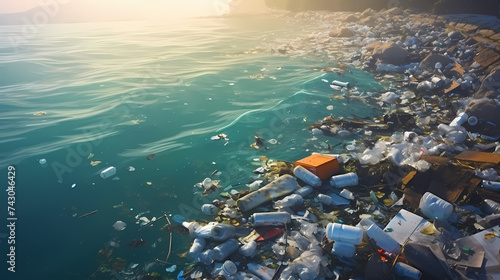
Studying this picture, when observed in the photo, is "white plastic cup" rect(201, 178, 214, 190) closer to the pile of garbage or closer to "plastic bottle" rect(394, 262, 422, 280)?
the pile of garbage

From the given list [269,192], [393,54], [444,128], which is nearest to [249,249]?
[269,192]

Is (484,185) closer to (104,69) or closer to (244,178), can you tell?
(244,178)

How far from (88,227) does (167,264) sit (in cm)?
111

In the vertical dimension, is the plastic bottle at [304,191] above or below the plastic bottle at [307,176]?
below

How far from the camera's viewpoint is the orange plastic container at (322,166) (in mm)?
3709

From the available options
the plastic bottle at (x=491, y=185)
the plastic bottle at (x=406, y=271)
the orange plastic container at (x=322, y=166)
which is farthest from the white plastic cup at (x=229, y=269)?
the plastic bottle at (x=491, y=185)

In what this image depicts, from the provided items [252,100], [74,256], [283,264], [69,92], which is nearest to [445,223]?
[283,264]

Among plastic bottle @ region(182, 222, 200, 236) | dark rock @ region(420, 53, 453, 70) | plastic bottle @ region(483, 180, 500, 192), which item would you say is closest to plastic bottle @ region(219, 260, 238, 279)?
plastic bottle @ region(182, 222, 200, 236)

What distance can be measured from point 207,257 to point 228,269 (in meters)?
0.25

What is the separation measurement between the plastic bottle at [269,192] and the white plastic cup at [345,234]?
84cm

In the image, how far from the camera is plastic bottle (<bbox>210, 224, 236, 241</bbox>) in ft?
9.52

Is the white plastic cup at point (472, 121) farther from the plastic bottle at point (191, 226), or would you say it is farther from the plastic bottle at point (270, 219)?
the plastic bottle at point (191, 226)

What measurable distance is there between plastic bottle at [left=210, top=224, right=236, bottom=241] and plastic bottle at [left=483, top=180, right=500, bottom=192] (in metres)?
2.77

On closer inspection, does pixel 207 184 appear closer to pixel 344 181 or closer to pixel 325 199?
pixel 325 199
